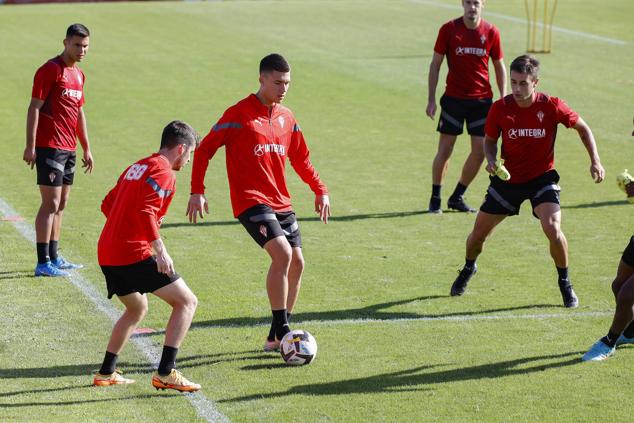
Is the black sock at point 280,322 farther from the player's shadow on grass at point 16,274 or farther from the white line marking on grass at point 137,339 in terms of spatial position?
the player's shadow on grass at point 16,274

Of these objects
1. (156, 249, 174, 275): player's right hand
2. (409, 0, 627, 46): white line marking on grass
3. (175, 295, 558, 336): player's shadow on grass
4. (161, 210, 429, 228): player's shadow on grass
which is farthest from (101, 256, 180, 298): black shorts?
(409, 0, 627, 46): white line marking on grass

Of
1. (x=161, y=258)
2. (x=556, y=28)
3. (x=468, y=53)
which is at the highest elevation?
(x=468, y=53)

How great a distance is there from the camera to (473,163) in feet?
49.5

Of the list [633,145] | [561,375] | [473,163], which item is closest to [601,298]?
[561,375]

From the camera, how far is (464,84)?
600 inches

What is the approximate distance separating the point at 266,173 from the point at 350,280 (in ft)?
8.84

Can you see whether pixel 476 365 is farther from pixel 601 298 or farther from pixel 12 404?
pixel 12 404

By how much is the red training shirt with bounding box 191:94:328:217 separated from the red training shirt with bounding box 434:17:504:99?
5998 millimetres

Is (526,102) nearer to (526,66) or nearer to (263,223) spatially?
(526,66)

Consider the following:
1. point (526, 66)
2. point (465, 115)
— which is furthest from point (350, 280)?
point (465, 115)

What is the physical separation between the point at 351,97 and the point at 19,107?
6.75m

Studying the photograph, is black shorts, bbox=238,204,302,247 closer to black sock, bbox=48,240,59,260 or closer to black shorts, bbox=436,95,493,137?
black sock, bbox=48,240,59,260

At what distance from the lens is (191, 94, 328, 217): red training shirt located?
950cm

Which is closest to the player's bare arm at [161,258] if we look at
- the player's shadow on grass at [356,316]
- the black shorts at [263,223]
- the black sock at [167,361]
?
the black sock at [167,361]
